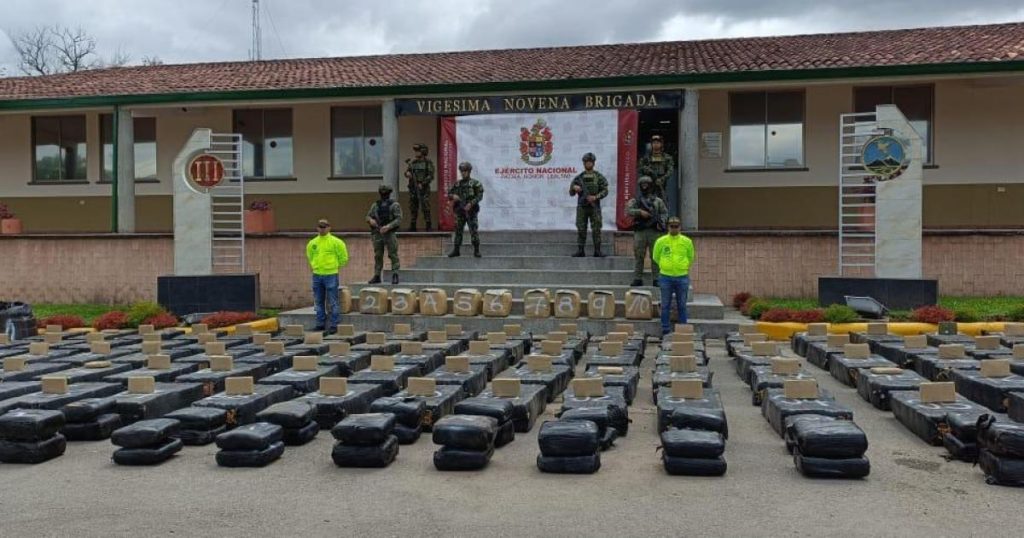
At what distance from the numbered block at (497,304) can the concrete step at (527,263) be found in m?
2.54

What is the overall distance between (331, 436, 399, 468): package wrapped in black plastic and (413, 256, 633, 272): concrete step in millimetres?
11399

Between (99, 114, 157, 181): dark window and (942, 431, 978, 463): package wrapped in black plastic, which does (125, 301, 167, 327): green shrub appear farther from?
(942, 431, 978, 463): package wrapped in black plastic

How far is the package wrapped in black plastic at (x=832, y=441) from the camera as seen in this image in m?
5.66

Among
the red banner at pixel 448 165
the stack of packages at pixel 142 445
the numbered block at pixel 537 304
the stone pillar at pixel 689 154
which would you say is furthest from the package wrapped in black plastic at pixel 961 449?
the red banner at pixel 448 165

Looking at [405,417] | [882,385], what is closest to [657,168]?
[882,385]

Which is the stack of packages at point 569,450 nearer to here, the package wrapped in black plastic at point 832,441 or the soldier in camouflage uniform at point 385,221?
the package wrapped in black plastic at point 832,441

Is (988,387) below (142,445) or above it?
above

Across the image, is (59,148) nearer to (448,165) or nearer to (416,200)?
(416,200)

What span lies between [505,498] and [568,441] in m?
0.67

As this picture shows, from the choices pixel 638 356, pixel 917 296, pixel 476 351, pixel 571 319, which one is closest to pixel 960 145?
pixel 917 296

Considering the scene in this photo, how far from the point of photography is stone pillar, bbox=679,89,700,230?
750 inches

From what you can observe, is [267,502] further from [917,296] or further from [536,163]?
[536,163]

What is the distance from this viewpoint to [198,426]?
6.92 metres

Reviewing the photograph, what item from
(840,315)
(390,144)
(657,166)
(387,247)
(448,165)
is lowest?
(840,315)
